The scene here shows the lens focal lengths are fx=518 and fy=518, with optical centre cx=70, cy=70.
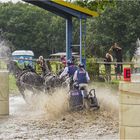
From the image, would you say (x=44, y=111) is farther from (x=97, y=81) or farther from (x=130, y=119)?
(x=97, y=81)

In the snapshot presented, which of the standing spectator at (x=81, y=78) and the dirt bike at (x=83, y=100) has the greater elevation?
the standing spectator at (x=81, y=78)

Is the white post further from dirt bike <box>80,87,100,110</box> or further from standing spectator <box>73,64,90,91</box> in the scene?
dirt bike <box>80,87,100,110</box>

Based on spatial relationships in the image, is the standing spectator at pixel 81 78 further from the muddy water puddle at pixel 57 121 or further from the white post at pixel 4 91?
the white post at pixel 4 91

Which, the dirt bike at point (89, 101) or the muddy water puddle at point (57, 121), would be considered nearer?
the muddy water puddle at point (57, 121)

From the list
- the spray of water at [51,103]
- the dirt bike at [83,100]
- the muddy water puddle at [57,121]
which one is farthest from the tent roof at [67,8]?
the dirt bike at [83,100]

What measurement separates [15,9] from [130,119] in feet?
303

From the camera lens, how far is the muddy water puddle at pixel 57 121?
11.8m

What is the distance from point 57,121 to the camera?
46.2 feet

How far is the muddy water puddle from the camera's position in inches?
463

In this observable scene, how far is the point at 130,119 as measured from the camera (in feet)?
29.1

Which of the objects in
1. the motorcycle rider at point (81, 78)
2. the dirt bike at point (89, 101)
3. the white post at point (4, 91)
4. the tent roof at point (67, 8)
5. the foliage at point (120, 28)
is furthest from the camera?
the foliage at point (120, 28)

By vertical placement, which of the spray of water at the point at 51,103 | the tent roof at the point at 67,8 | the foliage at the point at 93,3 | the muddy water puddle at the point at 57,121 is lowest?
the muddy water puddle at the point at 57,121

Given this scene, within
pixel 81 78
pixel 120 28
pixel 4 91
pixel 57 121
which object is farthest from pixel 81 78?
pixel 120 28

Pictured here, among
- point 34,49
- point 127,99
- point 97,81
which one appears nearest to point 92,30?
point 97,81
